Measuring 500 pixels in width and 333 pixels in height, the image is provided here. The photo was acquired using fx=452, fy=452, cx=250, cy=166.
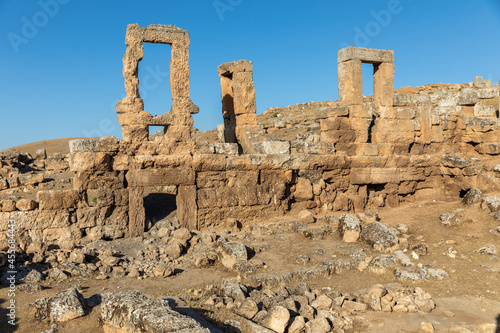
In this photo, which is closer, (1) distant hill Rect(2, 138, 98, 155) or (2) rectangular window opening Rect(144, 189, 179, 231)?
(2) rectangular window opening Rect(144, 189, 179, 231)

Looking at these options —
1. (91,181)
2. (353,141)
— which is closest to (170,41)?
(91,181)

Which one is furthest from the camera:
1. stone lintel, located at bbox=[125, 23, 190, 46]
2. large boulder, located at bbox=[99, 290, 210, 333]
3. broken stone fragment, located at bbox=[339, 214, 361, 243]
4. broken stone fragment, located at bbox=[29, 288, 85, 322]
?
stone lintel, located at bbox=[125, 23, 190, 46]

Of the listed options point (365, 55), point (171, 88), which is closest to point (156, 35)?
point (171, 88)

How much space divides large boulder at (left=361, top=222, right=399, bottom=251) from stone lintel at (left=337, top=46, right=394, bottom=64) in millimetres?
4766

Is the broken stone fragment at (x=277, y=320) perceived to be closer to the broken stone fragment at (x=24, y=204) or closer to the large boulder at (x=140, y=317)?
the large boulder at (x=140, y=317)

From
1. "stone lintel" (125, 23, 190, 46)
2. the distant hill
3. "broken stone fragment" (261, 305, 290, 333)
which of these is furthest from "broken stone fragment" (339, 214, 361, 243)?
the distant hill

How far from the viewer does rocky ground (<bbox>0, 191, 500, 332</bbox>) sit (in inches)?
197

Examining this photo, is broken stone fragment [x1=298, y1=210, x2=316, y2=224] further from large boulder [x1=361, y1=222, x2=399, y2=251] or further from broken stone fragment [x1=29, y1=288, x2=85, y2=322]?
broken stone fragment [x1=29, y1=288, x2=85, y2=322]

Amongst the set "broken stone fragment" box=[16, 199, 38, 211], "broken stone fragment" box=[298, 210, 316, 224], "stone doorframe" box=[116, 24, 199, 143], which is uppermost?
"stone doorframe" box=[116, 24, 199, 143]

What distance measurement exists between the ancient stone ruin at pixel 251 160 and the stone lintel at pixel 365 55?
0.03m

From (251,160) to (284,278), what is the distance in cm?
355

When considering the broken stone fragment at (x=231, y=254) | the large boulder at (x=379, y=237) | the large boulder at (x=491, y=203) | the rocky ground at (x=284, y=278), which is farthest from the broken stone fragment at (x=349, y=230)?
the large boulder at (x=491, y=203)

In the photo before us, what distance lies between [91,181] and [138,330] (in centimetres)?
504

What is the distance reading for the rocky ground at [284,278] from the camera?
4992mm
